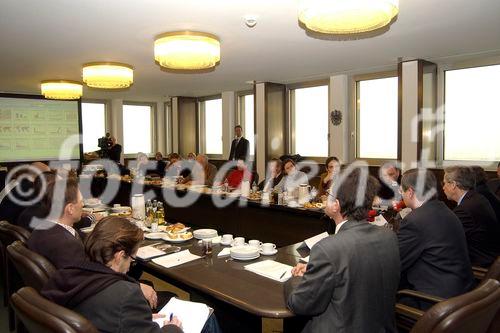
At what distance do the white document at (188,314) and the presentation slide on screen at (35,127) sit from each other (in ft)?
27.2

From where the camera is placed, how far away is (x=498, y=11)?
344 cm

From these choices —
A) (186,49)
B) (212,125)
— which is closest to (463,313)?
(186,49)

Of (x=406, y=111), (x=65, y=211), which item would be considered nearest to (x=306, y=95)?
(x=406, y=111)

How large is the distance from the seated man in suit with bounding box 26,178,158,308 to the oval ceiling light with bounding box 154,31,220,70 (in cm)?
196

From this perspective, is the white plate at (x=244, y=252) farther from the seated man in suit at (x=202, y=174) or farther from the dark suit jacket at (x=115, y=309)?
the seated man in suit at (x=202, y=174)

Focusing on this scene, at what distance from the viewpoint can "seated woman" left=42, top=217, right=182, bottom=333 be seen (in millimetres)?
1296

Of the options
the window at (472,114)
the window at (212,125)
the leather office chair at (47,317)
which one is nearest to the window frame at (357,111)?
the window at (472,114)

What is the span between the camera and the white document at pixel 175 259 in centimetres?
221

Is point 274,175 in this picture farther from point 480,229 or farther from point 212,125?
point 212,125

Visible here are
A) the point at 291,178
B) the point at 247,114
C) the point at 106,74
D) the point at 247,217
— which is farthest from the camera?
the point at 247,114

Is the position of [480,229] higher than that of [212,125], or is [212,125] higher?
[212,125]

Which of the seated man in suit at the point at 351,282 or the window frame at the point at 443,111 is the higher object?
the window frame at the point at 443,111

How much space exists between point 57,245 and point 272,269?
1.11m

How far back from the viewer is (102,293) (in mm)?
1310
